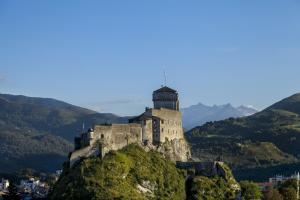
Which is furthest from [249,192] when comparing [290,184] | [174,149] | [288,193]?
[290,184]

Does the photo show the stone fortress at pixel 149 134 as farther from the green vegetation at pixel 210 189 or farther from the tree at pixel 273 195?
the tree at pixel 273 195

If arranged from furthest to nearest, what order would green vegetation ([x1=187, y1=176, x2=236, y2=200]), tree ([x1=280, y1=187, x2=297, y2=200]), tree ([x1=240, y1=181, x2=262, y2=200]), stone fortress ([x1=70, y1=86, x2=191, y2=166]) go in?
tree ([x1=280, y1=187, x2=297, y2=200]) < tree ([x1=240, y1=181, x2=262, y2=200]) < green vegetation ([x1=187, y1=176, x2=236, y2=200]) < stone fortress ([x1=70, y1=86, x2=191, y2=166])

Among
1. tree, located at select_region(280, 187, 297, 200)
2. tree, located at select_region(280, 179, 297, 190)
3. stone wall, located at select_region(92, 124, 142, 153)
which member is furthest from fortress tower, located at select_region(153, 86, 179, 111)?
tree, located at select_region(280, 179, 297, 190)

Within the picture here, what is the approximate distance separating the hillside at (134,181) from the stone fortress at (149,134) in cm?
106

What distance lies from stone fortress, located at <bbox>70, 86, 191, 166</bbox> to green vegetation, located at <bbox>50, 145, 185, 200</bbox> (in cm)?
109

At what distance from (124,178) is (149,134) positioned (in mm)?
9701

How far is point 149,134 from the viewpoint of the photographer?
83562 millimetres

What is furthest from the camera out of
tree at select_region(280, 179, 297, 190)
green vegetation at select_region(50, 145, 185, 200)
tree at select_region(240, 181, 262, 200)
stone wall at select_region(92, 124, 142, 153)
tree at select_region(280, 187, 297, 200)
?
tree at select_region(280, 179, 297, 190)

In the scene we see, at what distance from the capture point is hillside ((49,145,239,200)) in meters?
72.0

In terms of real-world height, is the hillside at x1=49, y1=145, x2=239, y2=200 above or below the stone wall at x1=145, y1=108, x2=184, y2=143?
below

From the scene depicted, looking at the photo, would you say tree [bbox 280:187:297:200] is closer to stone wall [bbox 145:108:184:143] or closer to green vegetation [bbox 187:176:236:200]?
green vegetation [bbox 187:176:236:200]

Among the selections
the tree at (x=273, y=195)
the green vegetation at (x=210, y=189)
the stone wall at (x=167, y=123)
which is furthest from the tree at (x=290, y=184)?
the green vegetation at (x=210, y=189)

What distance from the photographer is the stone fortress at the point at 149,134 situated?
75875 mm

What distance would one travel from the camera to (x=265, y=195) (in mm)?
91688
